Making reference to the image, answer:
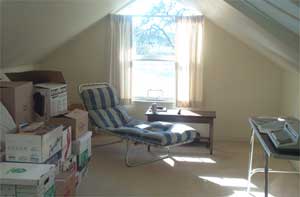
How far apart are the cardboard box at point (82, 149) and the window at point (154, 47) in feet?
6.21

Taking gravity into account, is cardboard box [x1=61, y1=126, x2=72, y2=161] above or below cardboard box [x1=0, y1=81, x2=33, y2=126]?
below

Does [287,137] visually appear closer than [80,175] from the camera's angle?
Yes

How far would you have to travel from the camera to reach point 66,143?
298 centimetres

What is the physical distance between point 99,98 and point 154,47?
125 centimetres

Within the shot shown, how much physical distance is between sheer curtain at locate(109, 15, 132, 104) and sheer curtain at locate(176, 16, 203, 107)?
678 mm

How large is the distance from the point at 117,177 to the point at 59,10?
1705 mm

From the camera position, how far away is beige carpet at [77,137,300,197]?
10.7 feet

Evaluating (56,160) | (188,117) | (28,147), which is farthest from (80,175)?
(188,117)

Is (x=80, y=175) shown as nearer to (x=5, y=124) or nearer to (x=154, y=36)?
(x=5, y=124)

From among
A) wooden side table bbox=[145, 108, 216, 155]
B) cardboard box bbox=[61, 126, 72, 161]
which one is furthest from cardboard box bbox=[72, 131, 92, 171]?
wooden side table bbox=[145, 108, 216, 155]

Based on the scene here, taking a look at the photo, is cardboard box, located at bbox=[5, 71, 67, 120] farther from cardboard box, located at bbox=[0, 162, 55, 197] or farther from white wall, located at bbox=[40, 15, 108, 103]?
white wall, located at bbox=[40, 15, 108, 103]

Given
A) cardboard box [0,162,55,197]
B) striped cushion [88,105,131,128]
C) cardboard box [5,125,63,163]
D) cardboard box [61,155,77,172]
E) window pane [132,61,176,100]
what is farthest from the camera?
window pane [132,61,176,100]

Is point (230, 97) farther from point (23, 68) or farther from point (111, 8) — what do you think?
point (23, 68)

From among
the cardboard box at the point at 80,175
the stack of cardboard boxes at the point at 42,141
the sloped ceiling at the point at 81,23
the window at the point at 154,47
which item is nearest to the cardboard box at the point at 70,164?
the stack of cardboard boxes at the point at 42,141
